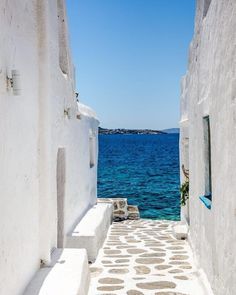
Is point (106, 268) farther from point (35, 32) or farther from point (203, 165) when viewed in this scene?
point (35, 32)

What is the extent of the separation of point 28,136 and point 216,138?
2436 mm

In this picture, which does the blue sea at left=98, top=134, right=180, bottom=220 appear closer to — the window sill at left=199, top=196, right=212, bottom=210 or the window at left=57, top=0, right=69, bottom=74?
the window at left=57, top=0, right=69, bottom=74

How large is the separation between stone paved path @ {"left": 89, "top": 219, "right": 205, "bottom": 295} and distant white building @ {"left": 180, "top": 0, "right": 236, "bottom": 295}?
54cm

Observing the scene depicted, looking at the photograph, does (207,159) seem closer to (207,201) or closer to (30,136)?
(207,201)

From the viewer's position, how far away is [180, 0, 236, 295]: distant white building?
15.1 ft

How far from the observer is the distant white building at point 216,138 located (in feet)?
15.1

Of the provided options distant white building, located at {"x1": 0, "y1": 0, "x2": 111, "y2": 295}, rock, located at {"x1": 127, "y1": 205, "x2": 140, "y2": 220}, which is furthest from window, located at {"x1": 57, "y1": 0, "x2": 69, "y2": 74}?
rock, located at {"x1": 127, "y1": 205, "x2": 140, "y2": 220}

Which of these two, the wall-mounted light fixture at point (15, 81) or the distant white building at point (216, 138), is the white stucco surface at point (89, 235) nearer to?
the distant white building at point (216, 138)

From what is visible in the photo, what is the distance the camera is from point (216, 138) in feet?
18.4

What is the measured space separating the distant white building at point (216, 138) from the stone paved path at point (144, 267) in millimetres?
539

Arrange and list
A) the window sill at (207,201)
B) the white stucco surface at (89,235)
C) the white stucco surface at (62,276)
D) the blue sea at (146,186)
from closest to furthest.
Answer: the white stucco surface at (62,276) → the window sill at (207,201) → the white stucco surface at (89,235) → the blue sea at (146,186)

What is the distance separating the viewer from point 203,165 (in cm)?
704

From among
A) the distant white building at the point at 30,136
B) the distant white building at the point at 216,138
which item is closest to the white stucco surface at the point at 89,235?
the distant white building at the point at 30,136

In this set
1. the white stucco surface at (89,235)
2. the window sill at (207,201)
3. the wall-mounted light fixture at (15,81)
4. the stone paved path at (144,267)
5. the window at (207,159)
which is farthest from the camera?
the white stucco surface at (89,235)
